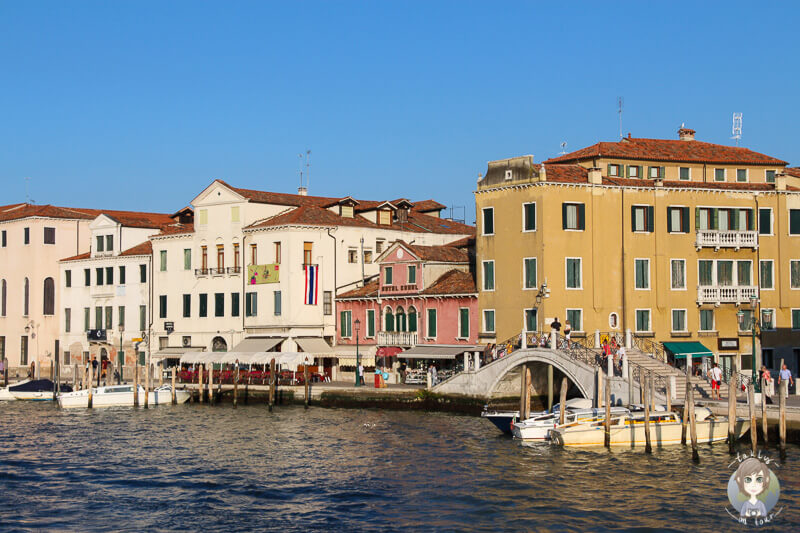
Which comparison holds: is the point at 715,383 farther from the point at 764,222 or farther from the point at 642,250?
the point at 764,222

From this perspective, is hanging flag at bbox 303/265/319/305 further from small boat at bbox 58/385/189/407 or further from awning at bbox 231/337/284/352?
small boat at bbox 58/385/189/407

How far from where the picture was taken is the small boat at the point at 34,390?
61.6 meters

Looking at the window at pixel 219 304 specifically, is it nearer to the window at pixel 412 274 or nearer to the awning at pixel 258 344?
the awning at pixel 258 344

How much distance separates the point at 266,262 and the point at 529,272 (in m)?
17.5

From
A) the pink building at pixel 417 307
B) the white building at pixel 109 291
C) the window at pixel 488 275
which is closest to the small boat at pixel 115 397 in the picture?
the pink building at pixel 417 307

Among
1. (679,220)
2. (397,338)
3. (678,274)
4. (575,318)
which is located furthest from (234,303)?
(679,220)

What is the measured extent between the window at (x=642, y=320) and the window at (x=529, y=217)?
234 inches

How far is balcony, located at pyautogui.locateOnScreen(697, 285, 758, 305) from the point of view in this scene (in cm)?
5059

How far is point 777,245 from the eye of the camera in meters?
51.6

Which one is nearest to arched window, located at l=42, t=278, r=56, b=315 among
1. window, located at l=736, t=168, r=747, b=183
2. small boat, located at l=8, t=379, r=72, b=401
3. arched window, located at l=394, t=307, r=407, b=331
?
small boat, located at l=8, t=379, r=72, b=401

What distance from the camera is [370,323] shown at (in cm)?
5906

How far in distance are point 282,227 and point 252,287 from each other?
4152 mm

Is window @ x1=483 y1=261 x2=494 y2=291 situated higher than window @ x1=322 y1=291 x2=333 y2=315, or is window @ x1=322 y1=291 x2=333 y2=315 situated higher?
window @ x1=483 y1=261 x2=494 y2=291

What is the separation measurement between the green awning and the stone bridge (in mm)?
6170
